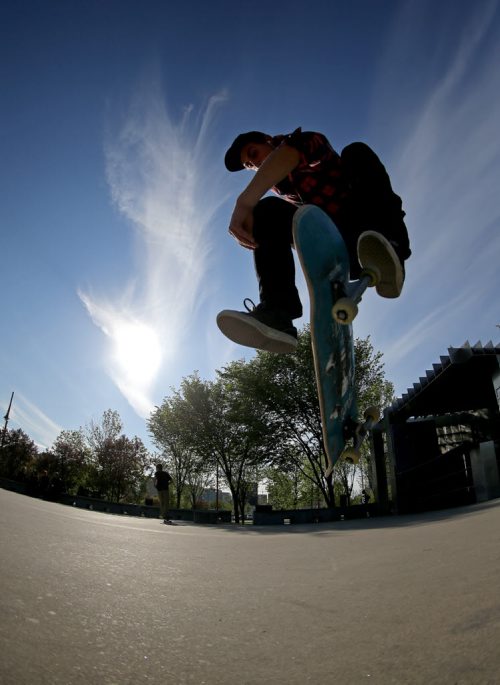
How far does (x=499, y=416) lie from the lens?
1231 centimetres

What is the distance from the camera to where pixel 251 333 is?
9.06 feet

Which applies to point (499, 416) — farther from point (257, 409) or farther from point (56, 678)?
point (56, 678)

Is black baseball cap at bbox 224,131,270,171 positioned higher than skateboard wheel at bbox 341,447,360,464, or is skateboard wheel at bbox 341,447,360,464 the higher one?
black baseball cap at bbox 224,131,270,171

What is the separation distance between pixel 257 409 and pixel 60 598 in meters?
21.5

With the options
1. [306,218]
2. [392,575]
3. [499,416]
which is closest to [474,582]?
[392,575]

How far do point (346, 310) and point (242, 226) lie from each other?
1.12 meters

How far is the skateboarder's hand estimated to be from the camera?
9.00 feet

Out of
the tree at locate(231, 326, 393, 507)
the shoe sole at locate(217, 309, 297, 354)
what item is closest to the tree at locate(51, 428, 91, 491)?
the tree at locate(231, 326, 393, 507)

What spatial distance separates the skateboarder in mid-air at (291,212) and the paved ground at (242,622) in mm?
1556

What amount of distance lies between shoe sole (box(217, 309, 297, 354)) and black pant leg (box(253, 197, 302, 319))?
243 mm

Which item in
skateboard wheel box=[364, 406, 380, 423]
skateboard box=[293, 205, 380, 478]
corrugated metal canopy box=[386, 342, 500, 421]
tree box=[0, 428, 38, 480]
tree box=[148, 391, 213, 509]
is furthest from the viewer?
tree box=[0, 428, 38, 480]

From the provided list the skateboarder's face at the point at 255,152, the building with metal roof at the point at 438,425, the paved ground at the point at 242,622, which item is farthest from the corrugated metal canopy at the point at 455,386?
the paved ground at the point at 242,622

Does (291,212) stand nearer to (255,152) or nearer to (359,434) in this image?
(255,152)

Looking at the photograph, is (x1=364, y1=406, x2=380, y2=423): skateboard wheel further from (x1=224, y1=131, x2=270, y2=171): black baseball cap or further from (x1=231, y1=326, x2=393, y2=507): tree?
(x1=231, y1=326, x2=393, y2=507): tree
